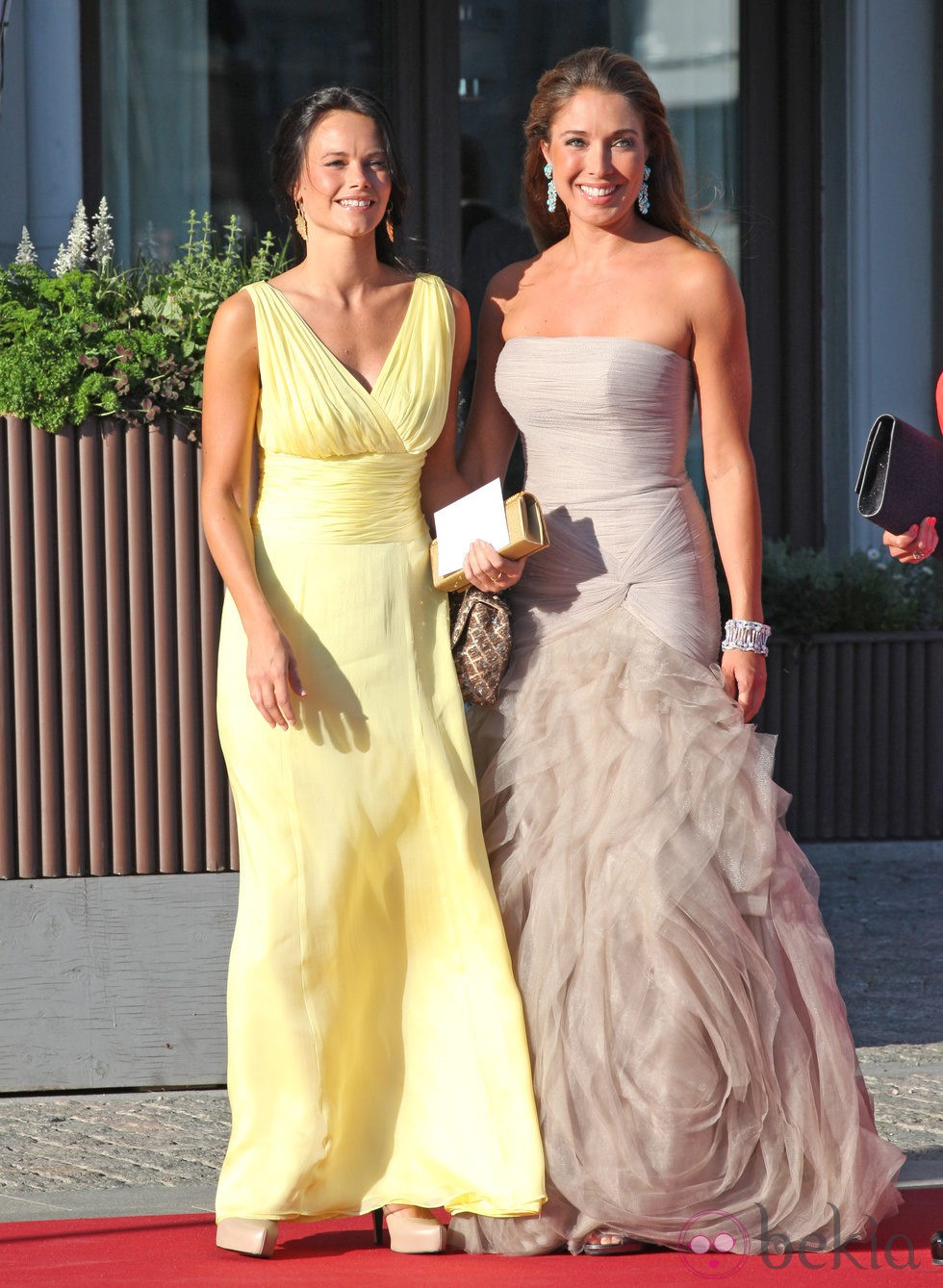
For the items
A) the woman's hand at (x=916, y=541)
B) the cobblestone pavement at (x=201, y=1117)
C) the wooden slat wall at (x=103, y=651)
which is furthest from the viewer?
the wooden slat wall at (x=103, y=651)

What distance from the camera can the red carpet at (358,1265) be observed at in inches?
118

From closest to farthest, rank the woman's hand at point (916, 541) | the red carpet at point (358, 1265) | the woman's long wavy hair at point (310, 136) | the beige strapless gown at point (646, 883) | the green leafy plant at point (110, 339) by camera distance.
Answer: the woman's hand at point (916, 541) → the red carpet at point (358, 1265) → the beige strapless gown at point (646, 883) → the woman's long wavy hair at point (310, 136) → the green leafy plant at point (110, 339)

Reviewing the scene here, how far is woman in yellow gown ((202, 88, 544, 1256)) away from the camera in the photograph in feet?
10.4

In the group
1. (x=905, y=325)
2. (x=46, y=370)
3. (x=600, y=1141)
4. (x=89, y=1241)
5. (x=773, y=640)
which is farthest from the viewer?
(x=905, y=325)

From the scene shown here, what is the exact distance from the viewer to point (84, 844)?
426cm

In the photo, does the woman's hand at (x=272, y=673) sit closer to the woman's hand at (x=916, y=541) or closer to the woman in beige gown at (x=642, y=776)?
the woman in beige gown at (x=642, y=776)

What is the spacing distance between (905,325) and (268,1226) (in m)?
5.73

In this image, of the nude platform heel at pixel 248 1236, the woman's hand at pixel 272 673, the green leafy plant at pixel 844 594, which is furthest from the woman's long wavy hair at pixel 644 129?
the green leafy plant at pixel 844 594

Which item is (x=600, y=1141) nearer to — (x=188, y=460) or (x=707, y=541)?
(x=707, y=541)

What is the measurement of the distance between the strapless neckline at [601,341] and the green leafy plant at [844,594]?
11.3ft

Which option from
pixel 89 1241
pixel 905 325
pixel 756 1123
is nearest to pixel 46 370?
pixel 89 1241

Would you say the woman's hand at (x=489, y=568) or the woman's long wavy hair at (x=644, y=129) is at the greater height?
the woman's long wavy hair at (x=644, y=129)

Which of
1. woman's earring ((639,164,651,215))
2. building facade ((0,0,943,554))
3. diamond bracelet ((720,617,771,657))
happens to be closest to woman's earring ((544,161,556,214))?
woman's earring ((639,164,651,215))

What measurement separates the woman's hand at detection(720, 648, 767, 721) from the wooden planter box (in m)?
3.61
